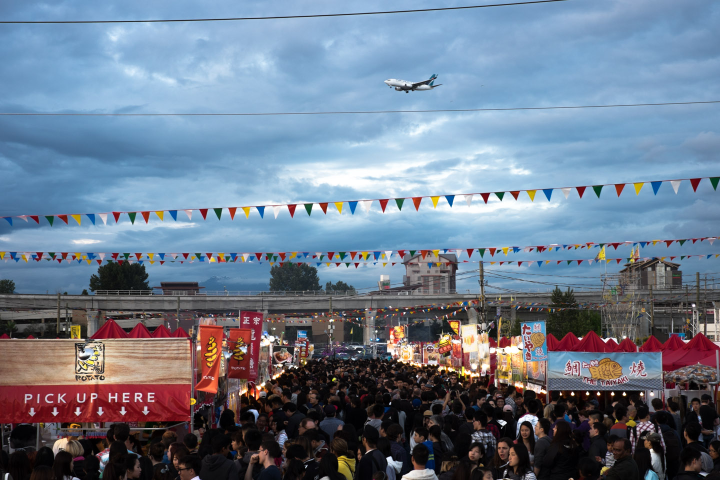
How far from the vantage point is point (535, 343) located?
1834 cm

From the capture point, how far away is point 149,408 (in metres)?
10.2

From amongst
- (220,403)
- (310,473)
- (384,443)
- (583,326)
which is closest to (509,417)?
(384,443)

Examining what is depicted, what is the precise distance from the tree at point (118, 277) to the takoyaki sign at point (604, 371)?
84732mm

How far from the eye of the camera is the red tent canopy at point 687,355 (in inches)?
757

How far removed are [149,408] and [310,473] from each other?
4.04 meters

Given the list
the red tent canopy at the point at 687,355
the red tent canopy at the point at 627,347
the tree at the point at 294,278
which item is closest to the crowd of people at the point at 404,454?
the red tent canopy at the point at 687,355

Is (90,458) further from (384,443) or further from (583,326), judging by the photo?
(583,326)

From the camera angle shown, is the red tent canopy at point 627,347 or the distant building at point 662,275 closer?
the red tent canopy at point 627,347

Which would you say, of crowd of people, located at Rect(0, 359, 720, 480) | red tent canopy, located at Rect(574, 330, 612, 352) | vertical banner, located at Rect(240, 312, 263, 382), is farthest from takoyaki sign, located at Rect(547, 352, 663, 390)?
vertical banner, located at Rect(240, 312, 263, 382)

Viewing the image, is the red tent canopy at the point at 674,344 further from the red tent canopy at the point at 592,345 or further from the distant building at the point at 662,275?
the distant building at the point at 662,275

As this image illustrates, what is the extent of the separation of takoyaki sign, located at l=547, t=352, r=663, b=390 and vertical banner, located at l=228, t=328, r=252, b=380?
8080 mm

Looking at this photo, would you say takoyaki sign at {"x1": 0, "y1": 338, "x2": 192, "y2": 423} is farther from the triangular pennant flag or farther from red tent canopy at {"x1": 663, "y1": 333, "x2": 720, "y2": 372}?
red tent canopy at {"x1": 663, "y1": 333, "x2": 720, "y2": 372}

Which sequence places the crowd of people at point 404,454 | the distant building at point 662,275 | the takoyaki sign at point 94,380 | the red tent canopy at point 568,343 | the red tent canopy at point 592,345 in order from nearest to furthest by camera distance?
the crowd of people at point 404,454 → the takoyaki sign at point 94,380 → the red tent canopy at point 592,345 → the red tent canopy at point 568,343 → the distant building at point 662,275

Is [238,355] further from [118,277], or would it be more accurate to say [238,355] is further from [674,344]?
[118,277]
